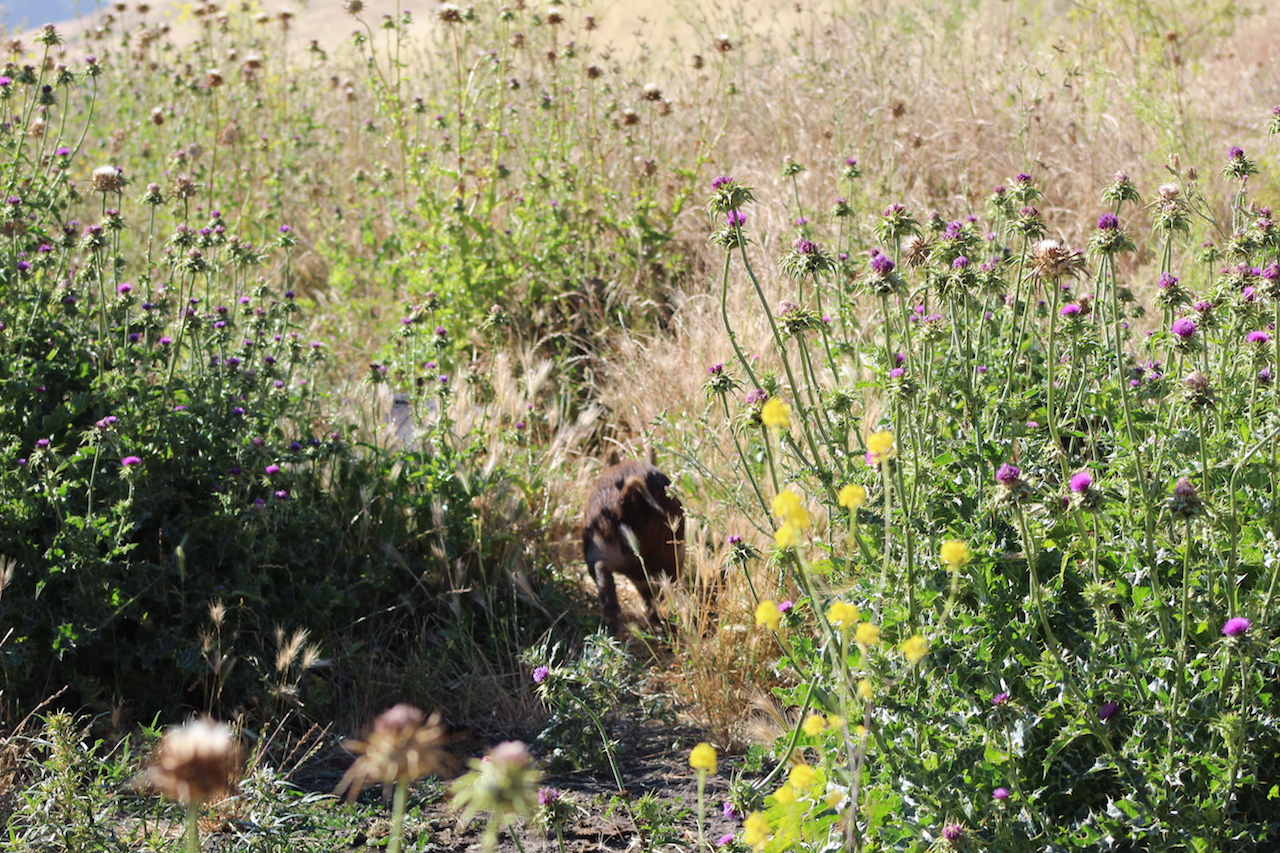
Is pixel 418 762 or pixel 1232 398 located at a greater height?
pixel 418 762

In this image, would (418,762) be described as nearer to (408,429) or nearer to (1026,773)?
(1026,773)

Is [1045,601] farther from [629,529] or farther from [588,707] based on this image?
[629,529]

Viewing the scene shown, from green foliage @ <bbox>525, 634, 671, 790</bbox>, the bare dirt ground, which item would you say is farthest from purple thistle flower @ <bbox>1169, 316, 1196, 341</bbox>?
green foliage @ <bbox>525, 634, 671, 790</bbox>

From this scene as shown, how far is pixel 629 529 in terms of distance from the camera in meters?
3.88

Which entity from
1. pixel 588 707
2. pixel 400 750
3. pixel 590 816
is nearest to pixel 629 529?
pixel 588 707

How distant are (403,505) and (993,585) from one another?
2289mm

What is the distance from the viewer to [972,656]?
2316 millimetres

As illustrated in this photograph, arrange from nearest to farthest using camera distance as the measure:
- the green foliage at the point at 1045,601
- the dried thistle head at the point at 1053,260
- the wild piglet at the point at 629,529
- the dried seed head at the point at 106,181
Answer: the green foliage at the point at 1045,601
the dried thistle head at the point at 1053,260
the dried seed head at the point at 106,181
the wild piglet at the point at 629,529

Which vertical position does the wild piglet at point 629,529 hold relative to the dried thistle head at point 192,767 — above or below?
below

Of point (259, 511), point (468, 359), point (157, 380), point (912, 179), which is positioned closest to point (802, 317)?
point (259, 511)

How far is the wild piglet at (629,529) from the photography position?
155 inches

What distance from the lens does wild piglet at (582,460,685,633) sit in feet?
12.9

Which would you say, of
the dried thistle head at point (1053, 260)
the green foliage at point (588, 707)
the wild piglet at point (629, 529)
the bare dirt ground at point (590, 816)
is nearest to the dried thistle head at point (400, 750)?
the bare dirt ground at point (590, 816)

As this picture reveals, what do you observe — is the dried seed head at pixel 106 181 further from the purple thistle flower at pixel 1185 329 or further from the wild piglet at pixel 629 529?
the purple thistle flower at pixel 1185 329
